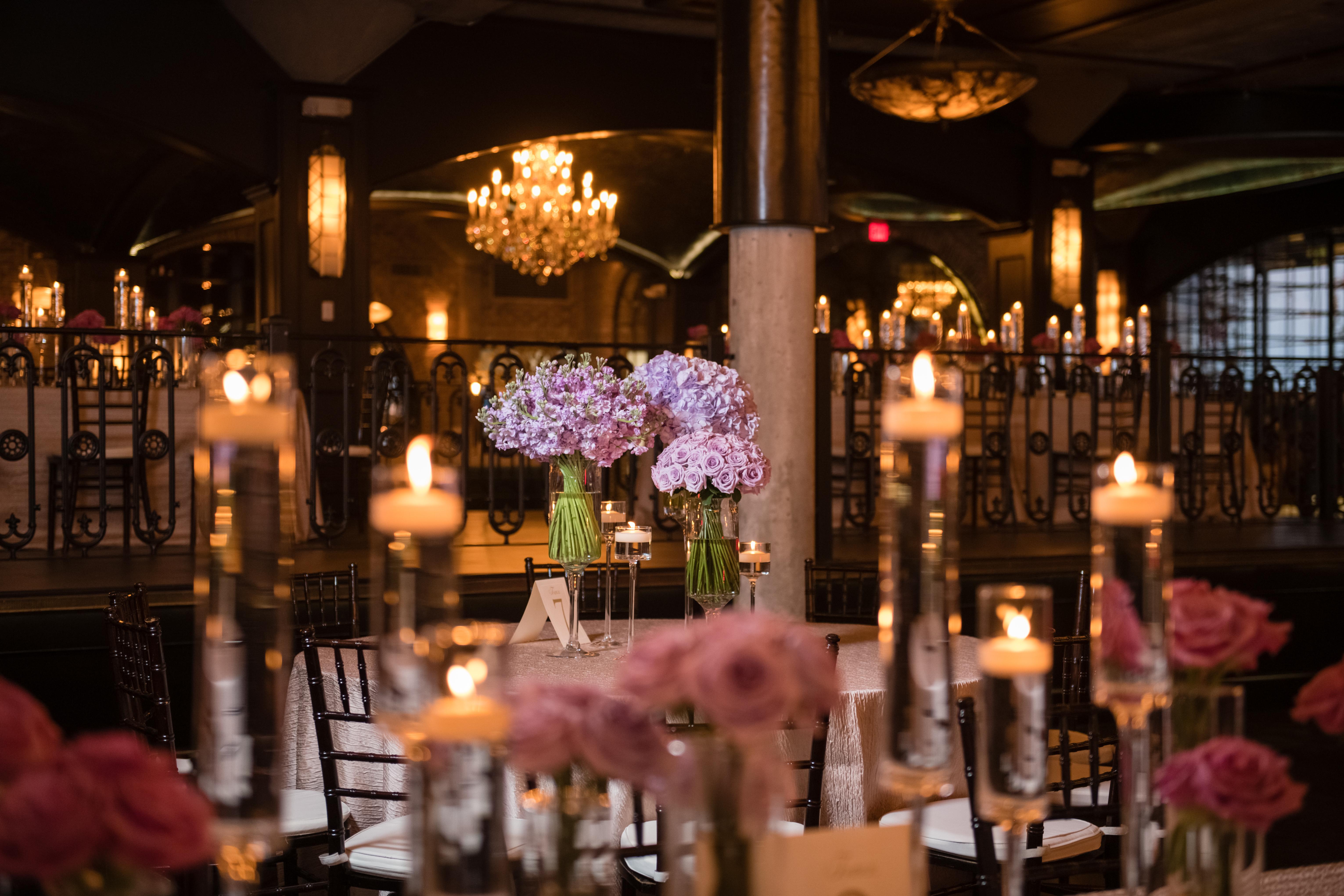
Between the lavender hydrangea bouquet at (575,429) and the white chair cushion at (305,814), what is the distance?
0.70m

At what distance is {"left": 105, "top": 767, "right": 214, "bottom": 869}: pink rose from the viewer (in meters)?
0.69

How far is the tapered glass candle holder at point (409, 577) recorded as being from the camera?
776mm

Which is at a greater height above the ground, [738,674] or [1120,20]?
[1120,20]

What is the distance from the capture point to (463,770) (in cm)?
72

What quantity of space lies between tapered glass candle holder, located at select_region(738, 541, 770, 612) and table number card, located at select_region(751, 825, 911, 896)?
1.85 metres

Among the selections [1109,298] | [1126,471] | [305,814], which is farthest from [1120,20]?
[1126,471]

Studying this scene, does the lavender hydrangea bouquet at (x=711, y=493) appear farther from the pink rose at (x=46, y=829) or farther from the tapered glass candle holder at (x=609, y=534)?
the pink rose at (x=46, y=829)

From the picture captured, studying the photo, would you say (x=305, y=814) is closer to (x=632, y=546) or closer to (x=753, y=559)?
(x=632, y=546)

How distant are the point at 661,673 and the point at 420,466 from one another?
214 millimetres

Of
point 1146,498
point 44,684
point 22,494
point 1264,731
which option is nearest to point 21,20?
point 22,494

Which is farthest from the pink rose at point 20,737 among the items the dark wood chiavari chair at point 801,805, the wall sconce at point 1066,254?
the wall sconce at point 1066,254

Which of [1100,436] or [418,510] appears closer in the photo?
[418,510]

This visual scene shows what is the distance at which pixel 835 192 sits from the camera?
1243cm

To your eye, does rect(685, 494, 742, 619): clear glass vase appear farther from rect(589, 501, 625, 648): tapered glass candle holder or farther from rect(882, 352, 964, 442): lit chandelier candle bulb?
rect(882, 352, 964, 442): lit chandelier candle bulb
